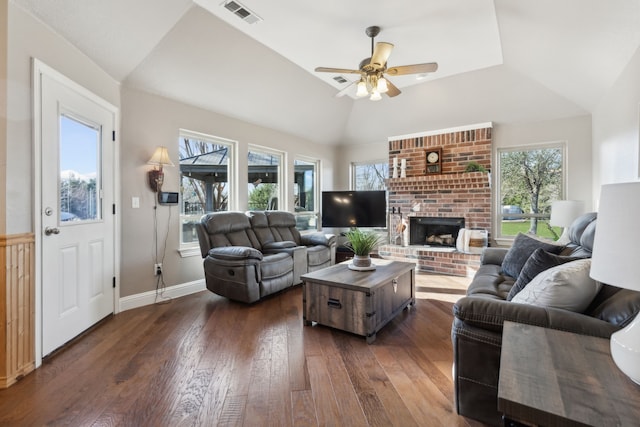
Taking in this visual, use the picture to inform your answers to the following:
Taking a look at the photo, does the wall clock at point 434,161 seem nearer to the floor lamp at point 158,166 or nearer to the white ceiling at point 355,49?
the white ceiling at point 355,49

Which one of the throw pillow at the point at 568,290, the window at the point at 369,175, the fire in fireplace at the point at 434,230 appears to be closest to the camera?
the throw pillow at the point at 568,290

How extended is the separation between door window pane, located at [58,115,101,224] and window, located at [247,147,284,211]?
2.16 m

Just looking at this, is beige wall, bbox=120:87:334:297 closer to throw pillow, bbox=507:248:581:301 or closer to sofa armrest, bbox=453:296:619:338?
sofa armrest, bbox=453:296:619:338

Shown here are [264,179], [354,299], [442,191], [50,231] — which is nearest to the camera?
[50,231]

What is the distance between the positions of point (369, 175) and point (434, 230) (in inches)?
68.8

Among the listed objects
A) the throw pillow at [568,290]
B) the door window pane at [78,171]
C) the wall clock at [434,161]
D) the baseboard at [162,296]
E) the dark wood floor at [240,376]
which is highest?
the wall clock at [434,161]

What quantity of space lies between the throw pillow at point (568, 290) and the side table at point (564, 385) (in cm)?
34

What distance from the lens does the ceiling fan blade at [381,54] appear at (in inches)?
102

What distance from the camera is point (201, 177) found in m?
4.12

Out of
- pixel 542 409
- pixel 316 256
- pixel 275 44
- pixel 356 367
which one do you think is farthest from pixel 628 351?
pixel 275 44

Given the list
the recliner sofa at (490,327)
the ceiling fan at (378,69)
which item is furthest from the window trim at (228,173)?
the recliner sofa at (490,327)

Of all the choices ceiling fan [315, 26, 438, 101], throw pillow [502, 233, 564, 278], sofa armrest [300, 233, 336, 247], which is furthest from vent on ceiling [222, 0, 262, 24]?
throw pillow [502, 233, 564, 278]

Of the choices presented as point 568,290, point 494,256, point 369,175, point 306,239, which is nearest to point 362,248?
point 494,256

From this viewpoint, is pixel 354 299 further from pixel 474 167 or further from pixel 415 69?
pixel 474 167
